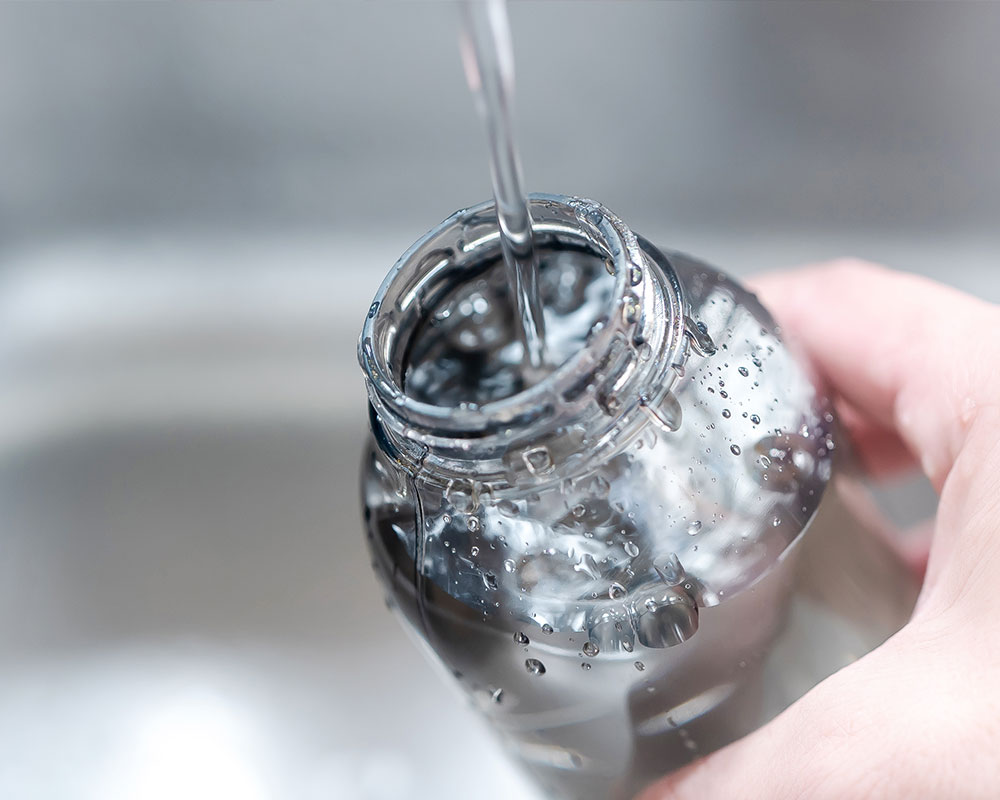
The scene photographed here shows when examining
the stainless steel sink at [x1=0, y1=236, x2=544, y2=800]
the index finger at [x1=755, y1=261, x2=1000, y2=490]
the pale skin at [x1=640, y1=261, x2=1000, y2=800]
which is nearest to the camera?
the pale skin at [x1=640, y1=261, x2=1000, y2=800]

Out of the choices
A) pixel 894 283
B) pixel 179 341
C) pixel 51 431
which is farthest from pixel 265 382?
pixel 894 283

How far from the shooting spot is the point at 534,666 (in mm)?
464

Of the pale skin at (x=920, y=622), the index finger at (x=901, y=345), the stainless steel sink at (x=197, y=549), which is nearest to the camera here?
the pale skin at (x=920, y=622)

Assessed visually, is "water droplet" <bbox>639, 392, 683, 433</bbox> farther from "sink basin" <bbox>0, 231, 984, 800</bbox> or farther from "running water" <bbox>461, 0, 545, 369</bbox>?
"sink basin" <bbox>0, 231, 984, 800</bbox>

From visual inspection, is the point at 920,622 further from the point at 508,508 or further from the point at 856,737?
the point at 508,508

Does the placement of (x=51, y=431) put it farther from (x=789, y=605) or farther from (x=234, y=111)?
(x=789, y=605)

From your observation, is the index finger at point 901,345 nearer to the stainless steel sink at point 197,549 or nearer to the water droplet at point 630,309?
the water droplet at point 630,309

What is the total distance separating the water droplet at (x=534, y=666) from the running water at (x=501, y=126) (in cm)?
18

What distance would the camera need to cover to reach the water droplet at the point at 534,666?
0.46 meters

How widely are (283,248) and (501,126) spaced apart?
1.84ft

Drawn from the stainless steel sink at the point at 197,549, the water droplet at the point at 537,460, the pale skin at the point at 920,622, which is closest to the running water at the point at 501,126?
the water droplet at the point at 537,460

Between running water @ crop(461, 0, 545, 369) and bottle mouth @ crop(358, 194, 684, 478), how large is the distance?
0.02m

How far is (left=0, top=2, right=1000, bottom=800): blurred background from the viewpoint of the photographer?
2.82ft

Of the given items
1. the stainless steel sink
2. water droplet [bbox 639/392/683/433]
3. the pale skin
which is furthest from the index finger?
the stainless steel sink
